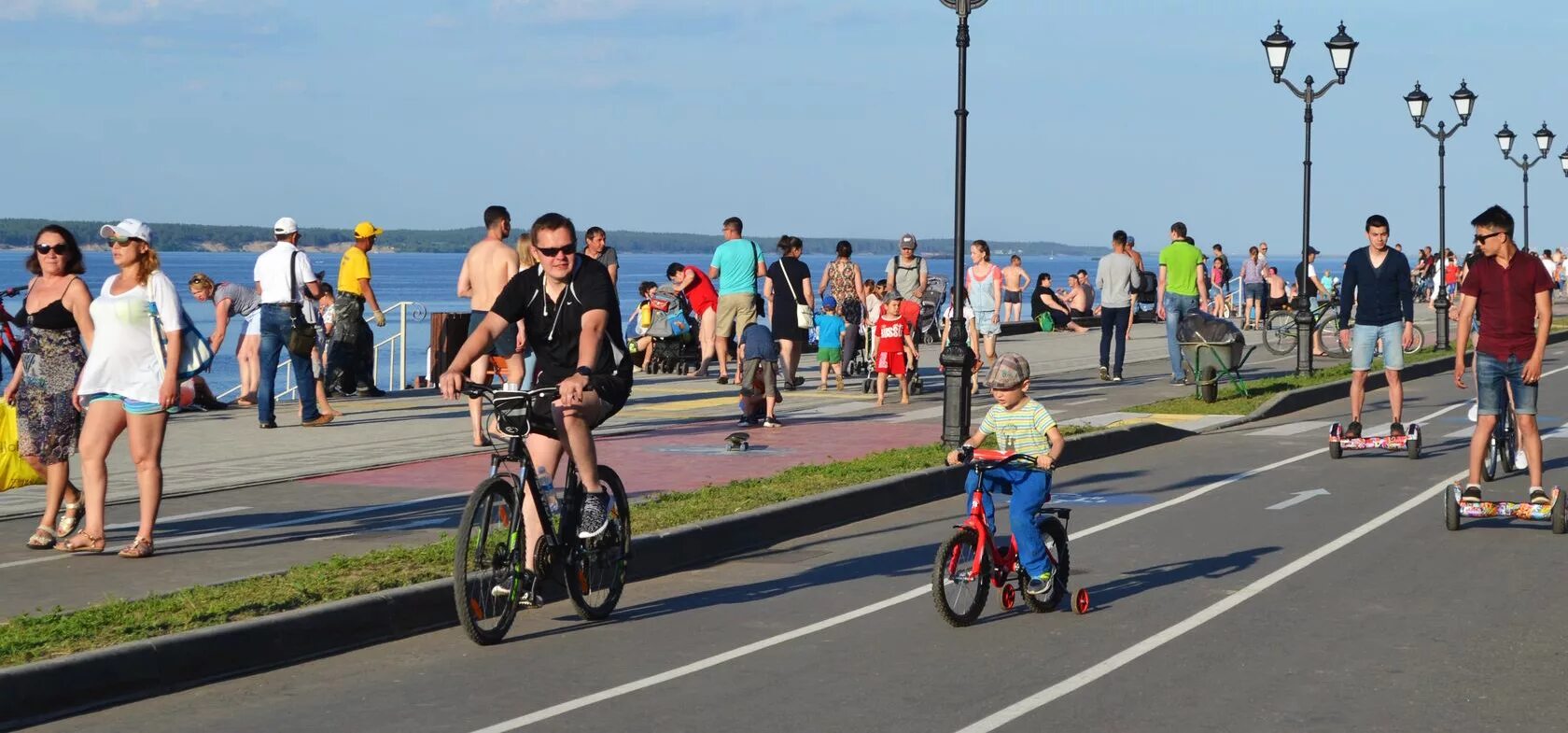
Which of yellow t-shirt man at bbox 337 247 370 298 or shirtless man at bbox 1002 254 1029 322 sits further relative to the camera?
shirtless man at bbox 1002 254 1029 322

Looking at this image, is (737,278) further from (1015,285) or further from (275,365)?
(1015,285)

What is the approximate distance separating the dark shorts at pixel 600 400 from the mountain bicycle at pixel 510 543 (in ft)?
0.18

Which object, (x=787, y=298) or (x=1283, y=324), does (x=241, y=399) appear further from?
(x=1283, y=324)

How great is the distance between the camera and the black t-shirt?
8.60m

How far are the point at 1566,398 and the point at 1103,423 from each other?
7.75 metres

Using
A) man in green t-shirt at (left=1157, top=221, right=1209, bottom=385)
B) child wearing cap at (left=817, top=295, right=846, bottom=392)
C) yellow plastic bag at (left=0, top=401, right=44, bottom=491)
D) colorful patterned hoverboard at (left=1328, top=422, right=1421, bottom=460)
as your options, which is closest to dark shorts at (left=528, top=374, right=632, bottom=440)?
yellow plastic bag at (left=0, top=401, right=44, bottom=491)

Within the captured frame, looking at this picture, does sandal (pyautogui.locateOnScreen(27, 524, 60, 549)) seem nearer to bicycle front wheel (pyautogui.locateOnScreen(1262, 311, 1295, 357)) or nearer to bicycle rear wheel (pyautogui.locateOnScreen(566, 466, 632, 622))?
bicycle rear wheel (pyautogui.locateOnScreen(566, 466, 632, 622))

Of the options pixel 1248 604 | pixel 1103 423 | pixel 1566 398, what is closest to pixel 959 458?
pixel 1248 604

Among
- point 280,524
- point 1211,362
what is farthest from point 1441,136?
point 280,524

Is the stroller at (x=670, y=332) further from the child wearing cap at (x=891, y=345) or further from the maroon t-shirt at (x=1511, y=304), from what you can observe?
the maroon t-shirt at (x=1511, y=304)

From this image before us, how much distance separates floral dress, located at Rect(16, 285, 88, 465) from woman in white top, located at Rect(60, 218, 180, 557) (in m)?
0.37

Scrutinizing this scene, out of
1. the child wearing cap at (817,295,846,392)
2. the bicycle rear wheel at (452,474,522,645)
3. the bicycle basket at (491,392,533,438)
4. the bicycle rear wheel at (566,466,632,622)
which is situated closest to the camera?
the bicycle rear wheel at (452,474,522,645)

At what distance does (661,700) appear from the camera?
7.24 meters

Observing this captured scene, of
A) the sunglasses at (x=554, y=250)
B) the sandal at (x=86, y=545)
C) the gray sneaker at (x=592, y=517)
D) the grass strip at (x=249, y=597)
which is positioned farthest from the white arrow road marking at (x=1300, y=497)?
the sandal at (x=86, y=545)
